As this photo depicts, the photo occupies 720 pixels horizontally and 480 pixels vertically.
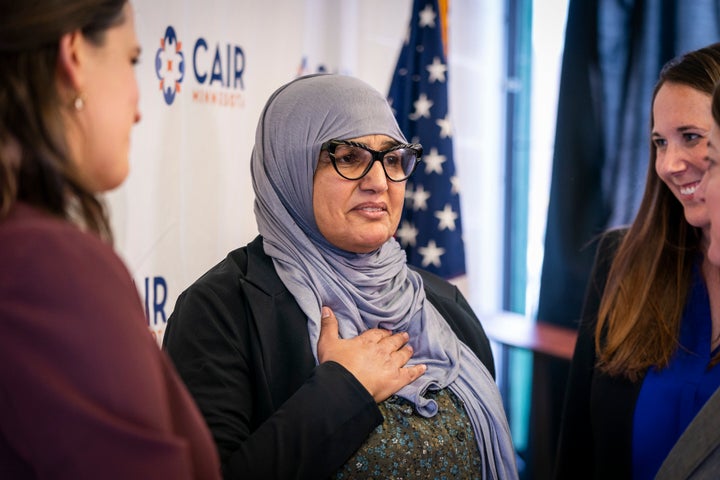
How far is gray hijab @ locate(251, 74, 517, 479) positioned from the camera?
1577 mm

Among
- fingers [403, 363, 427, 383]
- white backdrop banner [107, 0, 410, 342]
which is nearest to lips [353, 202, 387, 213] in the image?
fingers [403, 363, 427, 383]

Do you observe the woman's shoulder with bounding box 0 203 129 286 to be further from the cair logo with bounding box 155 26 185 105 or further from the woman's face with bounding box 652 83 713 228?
the cair logo with bounding box 155 26 185 105

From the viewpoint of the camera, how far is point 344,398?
1368mm

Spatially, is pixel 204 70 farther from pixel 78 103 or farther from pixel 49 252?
pixel 49 252

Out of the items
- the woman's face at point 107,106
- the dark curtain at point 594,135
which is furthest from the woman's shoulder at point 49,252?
the dark curtain at point 594,135

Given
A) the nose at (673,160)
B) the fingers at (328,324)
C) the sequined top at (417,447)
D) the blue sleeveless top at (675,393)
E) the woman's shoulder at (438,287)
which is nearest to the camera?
the sequined top at (417,447)

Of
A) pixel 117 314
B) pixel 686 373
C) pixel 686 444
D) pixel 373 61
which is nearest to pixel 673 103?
pixel 686 373

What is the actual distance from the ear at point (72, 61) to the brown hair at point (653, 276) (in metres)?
1.48

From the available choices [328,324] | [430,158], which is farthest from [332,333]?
[430,158]

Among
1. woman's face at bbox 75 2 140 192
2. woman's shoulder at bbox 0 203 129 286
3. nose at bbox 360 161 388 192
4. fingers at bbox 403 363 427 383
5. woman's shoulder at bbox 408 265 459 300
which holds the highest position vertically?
woman's face at bbox 75 2 140 192

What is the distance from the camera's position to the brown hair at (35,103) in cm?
74

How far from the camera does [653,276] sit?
183cm

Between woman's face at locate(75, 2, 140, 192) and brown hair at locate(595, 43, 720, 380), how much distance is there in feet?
4.61

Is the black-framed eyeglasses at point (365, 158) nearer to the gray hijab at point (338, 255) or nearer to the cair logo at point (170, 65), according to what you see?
the gray hijab at point (338, 255)
